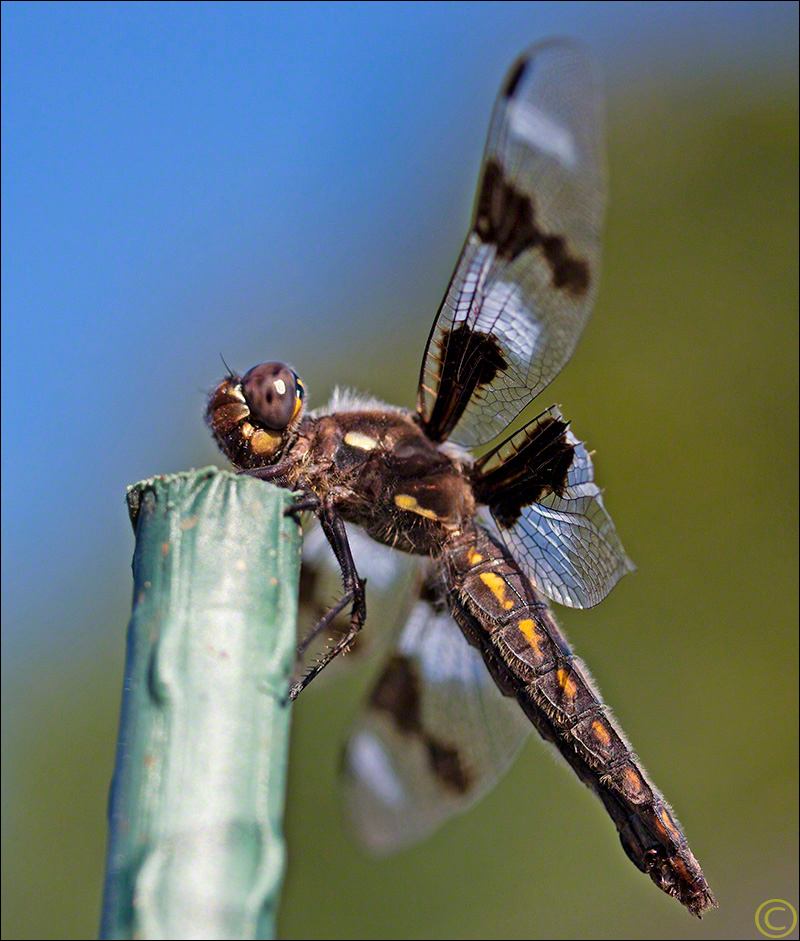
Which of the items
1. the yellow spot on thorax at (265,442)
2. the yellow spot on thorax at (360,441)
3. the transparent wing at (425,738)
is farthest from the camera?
the transparent wing at (425,738)

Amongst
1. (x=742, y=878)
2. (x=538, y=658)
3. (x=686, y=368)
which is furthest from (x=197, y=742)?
(x=686, y=368)

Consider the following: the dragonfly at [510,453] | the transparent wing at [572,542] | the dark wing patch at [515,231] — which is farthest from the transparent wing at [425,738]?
the dark wing patch at [515,231]

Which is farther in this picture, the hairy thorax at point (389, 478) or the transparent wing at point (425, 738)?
the transparent wing at point (425, 738)

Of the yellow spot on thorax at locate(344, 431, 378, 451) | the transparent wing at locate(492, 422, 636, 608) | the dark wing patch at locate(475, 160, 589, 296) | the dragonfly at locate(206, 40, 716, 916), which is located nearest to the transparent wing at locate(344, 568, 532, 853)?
the dragonfly at locate(206, 40, 716, 916)

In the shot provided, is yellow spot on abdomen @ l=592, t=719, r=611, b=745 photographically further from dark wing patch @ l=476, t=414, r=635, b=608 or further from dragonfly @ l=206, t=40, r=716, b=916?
dark wing patch @ l=476, t=414, r=635, b=608

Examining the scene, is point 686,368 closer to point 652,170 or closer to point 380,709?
point 652,170

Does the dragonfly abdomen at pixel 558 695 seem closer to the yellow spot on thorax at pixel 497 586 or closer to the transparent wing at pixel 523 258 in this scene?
the yellow spot on thorax at pixel 497 586

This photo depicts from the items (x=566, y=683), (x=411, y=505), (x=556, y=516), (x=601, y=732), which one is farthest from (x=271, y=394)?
(x=601, y=732)
